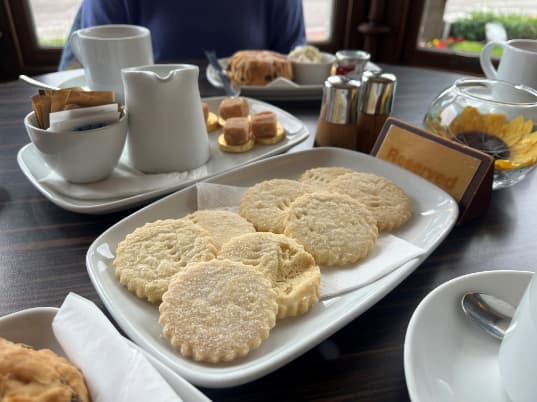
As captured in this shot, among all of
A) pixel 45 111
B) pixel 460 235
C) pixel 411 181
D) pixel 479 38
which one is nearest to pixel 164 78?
pixel 45 111

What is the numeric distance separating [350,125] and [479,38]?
1967mm

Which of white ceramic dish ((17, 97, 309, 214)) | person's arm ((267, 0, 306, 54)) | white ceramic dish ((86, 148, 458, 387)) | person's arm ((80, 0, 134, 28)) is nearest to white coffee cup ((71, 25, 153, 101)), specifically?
white ceramic dish ((17, 97, 309, 214))

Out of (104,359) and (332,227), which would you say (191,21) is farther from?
(104,359)

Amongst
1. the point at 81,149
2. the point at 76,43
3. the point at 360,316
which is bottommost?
the point at 360,316

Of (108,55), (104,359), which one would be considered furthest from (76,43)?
(104,359)

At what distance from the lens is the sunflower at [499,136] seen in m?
0.81

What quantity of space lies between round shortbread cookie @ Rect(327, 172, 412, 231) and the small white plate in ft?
0.79

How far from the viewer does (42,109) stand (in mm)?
762

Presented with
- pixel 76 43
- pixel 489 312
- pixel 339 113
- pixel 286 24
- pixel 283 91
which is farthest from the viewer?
pixel 286 24

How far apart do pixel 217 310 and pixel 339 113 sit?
1.88 ft

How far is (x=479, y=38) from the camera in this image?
2.46 meters

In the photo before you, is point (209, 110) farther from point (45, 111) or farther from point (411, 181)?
point (411, 181)

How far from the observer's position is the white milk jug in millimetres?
804

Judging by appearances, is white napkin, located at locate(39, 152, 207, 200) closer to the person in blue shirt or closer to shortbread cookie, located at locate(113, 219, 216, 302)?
shortbread cookie, located at locate(113, 219, 216, 302)
